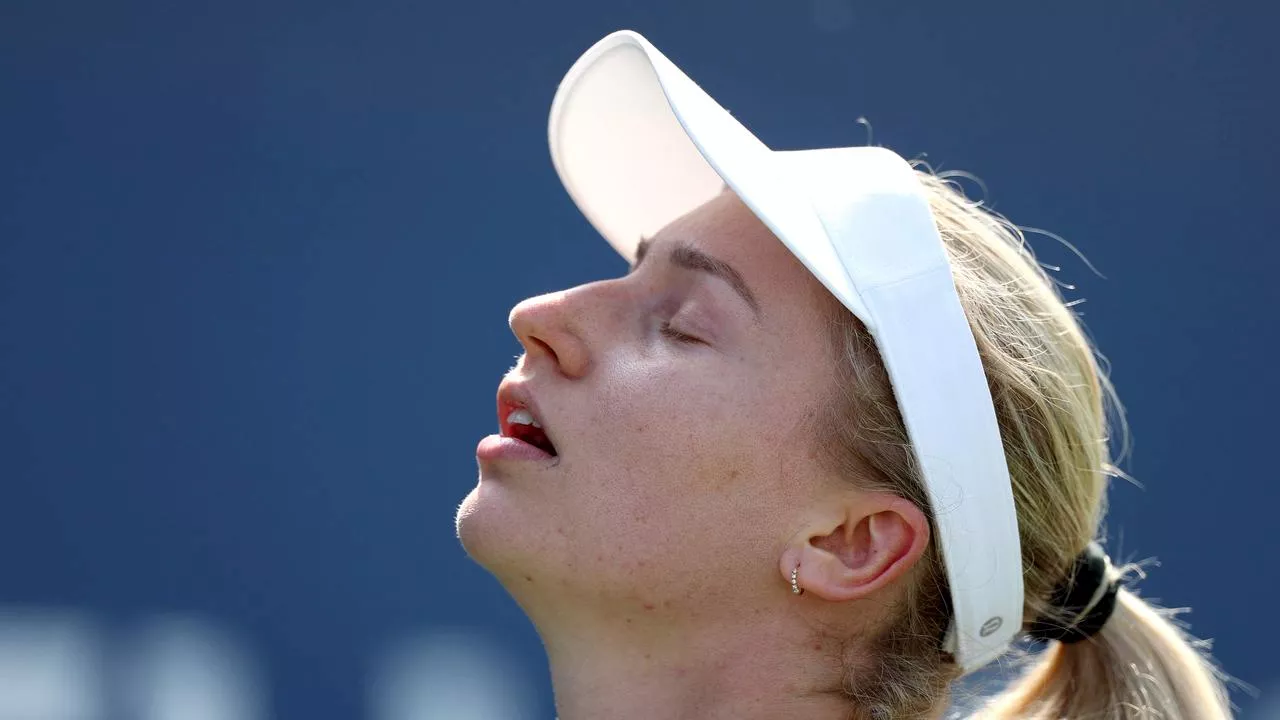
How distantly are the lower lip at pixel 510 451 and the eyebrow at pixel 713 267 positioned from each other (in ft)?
0.71

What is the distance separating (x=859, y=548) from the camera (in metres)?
1.13

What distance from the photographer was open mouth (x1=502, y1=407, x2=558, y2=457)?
1169 mm

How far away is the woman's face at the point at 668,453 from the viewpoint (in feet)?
3.50

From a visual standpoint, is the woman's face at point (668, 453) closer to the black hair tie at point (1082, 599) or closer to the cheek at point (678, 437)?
the cheek at point (678, 437)

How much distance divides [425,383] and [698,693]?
4.30ft

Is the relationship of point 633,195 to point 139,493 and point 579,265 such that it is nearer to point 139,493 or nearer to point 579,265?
point 579,265

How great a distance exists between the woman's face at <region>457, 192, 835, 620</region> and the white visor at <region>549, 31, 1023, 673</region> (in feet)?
0.23

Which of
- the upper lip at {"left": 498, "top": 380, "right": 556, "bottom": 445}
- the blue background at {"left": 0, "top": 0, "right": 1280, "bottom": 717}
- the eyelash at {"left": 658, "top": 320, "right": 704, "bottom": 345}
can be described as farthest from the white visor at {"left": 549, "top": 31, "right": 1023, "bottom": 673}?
the blue background at {"left": 0, "top": 0, "right": 1280, "bottom": 717}

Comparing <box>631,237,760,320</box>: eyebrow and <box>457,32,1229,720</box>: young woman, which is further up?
<box>631,237,760,320</box>: eyebrow

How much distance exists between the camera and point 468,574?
2.25m

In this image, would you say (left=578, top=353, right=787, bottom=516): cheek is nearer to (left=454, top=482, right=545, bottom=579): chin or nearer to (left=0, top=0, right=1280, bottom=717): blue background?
(left=454, top=482, right=545, bottom=579): chin

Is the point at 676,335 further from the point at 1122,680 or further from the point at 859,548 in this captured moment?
the point at 1122,680

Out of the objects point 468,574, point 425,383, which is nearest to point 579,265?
point 425,383

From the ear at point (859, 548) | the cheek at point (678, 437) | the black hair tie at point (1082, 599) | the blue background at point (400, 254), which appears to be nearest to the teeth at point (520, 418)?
the cheek at point (678, 437)
